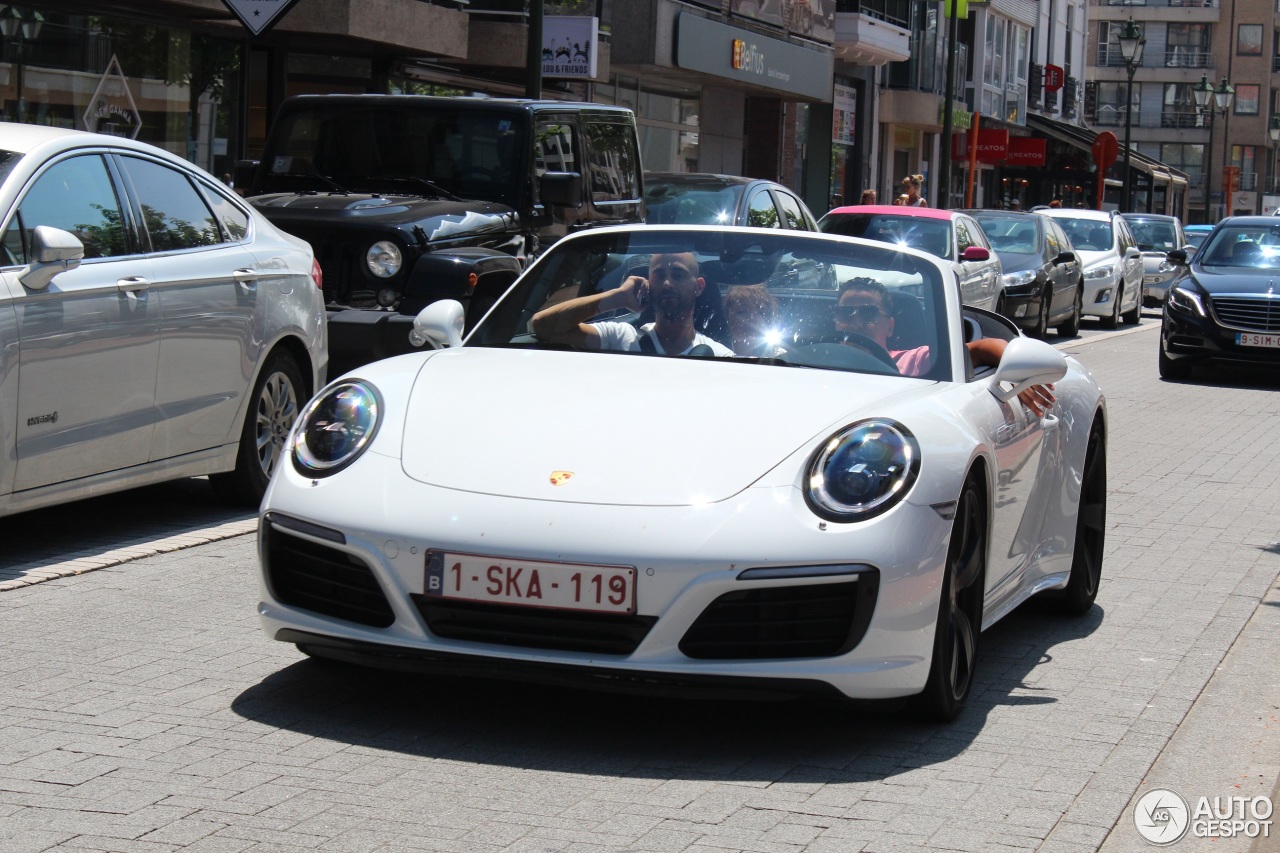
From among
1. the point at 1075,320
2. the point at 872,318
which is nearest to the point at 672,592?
the point at 872,318

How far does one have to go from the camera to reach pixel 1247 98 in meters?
110

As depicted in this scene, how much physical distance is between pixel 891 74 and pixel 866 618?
45033 millimetres

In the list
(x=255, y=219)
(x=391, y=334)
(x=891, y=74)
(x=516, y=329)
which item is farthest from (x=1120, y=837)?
(x=891, y=74)

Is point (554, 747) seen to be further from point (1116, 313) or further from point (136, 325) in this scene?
point (1116, 313)

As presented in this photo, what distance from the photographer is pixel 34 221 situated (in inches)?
276

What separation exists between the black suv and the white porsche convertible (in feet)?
16.9

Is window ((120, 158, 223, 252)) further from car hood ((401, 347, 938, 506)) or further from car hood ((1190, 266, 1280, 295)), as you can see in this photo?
car hood ((1190, 266, 1280, 295))

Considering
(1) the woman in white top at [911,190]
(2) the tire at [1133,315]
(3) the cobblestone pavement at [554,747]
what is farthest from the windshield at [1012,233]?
(3) the cobblestone pavement at [554,747]

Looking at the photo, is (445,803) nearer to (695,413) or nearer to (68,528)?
(695,413)

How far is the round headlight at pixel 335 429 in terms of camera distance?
496cm

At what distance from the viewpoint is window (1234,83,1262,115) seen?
109 meters

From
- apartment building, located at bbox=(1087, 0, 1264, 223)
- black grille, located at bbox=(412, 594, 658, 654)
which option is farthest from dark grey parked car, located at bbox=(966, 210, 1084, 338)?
apartment building, located at bbox=(1087, 0, 1264, 223)

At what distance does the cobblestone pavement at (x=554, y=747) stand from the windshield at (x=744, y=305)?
1061mm

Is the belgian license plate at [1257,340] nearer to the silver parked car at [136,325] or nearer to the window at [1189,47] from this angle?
the silver parked car at [136,325]
